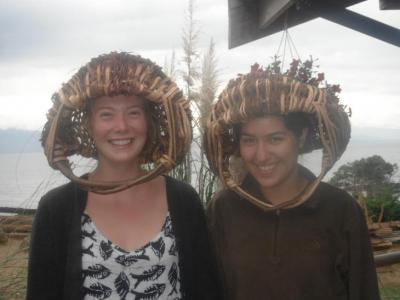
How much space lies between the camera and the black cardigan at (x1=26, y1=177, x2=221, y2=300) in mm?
2191

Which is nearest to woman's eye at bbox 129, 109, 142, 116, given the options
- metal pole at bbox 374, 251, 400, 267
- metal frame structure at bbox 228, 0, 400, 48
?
metal frame structure at bbox 228, 0, 400, 48

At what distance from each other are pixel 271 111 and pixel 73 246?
1.03 metres

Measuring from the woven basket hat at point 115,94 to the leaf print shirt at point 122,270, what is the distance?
0.25 m

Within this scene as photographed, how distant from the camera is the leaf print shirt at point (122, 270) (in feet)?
7.16

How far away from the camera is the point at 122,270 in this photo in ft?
7.17

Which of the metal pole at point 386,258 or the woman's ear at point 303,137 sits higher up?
the woman's ear at point 303,137

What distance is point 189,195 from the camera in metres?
2.44

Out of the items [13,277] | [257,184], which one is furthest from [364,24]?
[13,277]

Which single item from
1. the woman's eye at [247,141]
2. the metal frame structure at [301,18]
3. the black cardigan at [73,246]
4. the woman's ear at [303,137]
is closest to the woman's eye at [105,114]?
the black cardigan at [73,246]

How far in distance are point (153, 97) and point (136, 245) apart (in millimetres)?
654

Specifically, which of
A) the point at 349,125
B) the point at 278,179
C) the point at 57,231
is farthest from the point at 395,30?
the point at 57,231

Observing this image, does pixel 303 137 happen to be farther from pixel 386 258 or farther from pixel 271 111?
pixel 386 258

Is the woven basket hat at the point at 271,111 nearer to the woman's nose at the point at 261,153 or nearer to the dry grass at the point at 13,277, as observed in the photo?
the woman's nose at the point at 261,153

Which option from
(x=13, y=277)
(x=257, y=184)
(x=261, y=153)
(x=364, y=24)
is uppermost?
(x=364, y=24)
